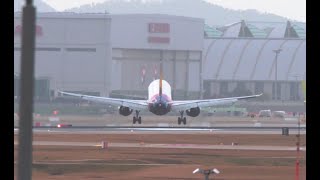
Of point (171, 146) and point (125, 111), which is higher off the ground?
point (125, 111)

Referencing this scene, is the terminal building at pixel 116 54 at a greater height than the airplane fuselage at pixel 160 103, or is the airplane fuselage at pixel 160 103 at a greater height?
the terminal building at pixel 116 54

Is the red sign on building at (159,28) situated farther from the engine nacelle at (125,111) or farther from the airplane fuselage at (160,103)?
the airplane fuselage at (160,103)

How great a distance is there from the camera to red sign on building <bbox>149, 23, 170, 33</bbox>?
181 meters

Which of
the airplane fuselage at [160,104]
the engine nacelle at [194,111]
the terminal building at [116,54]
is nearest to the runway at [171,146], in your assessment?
the airplane fuselage at [160,104]

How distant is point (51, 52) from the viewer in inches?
6673

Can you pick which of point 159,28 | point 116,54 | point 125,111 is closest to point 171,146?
point 125,111

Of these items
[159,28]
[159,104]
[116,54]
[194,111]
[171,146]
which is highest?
[159,28]

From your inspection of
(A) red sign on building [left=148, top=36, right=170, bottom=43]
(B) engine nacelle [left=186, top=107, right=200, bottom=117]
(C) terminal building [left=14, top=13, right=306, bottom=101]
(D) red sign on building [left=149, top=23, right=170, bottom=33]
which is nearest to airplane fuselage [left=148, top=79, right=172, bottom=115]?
(B) engine nacelle [left=186, top=107, right=200, bottom=117]

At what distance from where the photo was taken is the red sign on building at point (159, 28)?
180750mm

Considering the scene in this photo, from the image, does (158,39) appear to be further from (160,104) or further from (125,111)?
(160,104)

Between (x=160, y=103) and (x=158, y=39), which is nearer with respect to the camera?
(x=160, y=103)

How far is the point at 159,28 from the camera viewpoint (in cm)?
18112
